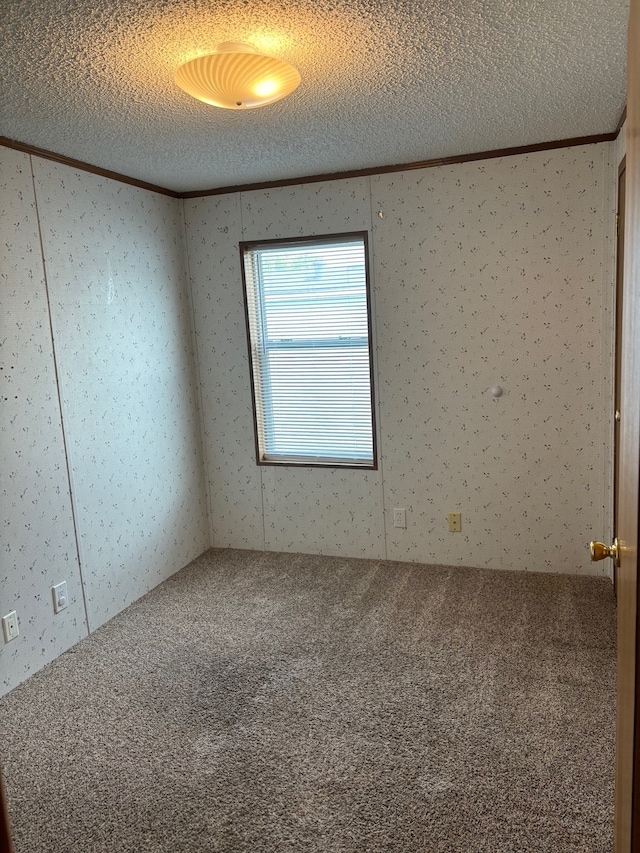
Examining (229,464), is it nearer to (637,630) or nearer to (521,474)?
(521,474)

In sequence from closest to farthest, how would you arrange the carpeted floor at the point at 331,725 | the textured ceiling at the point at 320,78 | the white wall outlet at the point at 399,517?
the textured ceiling at the point at 320,78 → the carpeted floor at the point at 331,725 → the white wall outlet at the point at 399,517

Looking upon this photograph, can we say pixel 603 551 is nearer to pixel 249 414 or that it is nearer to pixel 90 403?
pixel 90 403

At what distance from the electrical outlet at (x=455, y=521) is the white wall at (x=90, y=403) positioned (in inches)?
64.7

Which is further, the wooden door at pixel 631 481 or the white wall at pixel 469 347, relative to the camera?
the white wall at pixel 469 347

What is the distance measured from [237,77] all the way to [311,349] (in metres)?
2.10

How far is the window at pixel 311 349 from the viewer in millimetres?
3873

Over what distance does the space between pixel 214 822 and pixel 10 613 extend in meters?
1.34

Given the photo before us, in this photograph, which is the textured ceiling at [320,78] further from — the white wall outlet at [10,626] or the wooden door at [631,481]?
the white wall outlet at [10,626]

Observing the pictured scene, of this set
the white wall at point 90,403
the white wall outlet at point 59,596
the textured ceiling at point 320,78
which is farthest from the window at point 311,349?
the white wall outlet at point 59,596

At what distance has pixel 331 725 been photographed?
2424 mm

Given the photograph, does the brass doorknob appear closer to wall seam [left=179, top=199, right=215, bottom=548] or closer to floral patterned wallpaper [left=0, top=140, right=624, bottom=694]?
floral patterned wallpaper [left=0, top=140, right=624, bottom=694]

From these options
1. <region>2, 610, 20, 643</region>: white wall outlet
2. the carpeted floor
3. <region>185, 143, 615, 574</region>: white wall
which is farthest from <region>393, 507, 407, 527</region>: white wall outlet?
<region>2, 610, 20, 643</region>: white wall outlet

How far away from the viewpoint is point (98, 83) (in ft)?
7.22

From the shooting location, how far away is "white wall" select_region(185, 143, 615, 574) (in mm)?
3441
